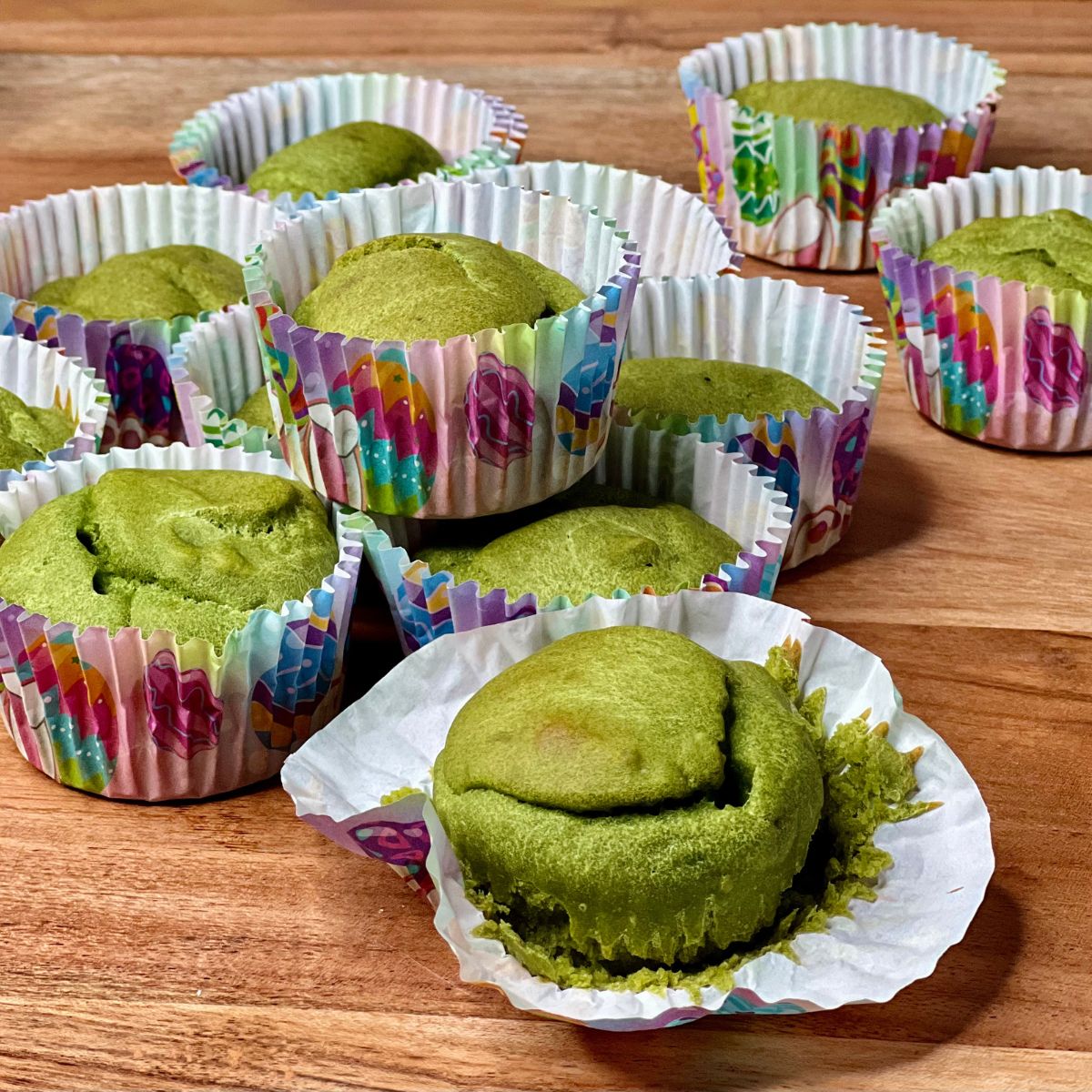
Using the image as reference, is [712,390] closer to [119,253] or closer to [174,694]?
[174,694]

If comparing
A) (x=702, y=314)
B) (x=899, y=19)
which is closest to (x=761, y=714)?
(x=702, y=314)

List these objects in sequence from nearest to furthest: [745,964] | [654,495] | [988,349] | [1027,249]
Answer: [745,964], [654,495], [988,349], [1027,249]

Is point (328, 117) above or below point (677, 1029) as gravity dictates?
above

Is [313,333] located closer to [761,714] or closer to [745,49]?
[761,714]

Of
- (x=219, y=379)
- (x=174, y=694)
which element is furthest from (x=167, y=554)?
(x=219, y=379)

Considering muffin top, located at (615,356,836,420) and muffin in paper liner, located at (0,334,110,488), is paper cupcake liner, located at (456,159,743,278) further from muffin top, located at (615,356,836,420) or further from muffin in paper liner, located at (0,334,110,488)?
muffin in paper liner, located at (0,334,110,488)

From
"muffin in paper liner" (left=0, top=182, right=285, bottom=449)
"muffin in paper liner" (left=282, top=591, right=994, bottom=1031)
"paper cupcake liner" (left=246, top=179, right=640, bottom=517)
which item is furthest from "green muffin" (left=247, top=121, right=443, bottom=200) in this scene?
"muffin in paper liner" (left=282, top=591, right=994, bottom=1031)

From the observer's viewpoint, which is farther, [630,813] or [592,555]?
[592,555]
